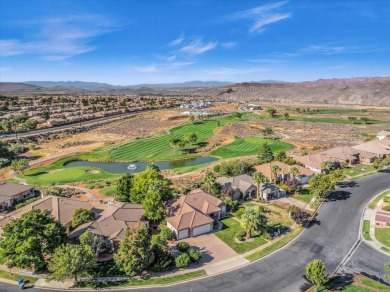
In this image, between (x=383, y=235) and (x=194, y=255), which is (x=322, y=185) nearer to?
(x=383, y=235)

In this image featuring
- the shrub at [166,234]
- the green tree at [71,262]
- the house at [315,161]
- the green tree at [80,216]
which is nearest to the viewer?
the green tree at [71,262]

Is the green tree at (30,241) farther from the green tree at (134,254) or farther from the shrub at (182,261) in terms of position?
the shrub at (182,261)

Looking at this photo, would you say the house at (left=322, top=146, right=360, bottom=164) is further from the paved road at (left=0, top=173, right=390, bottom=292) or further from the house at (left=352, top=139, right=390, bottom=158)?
the paved road at (left=0, top=173, right=390, bottom=292)

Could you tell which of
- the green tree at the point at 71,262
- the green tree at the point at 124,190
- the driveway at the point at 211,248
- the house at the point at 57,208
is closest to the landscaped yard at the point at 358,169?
the driveway at the point at 211,248

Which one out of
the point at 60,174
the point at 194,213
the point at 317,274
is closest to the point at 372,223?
the point at 317,274

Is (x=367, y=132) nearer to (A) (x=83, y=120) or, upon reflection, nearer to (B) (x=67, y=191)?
(B) (x=67, y=191)

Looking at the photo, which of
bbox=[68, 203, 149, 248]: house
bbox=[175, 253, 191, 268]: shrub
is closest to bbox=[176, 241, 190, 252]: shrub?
bbox=[175, 253, 191, 268]: shrub

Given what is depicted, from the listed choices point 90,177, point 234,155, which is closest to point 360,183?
point 234,155
